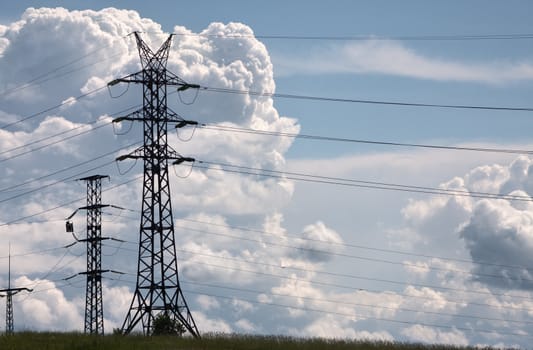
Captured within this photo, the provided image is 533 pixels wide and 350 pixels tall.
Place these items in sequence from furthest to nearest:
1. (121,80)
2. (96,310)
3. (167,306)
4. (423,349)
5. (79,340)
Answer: (96,310) < (121,80) < (167,306) < (79,340) < (423,349)

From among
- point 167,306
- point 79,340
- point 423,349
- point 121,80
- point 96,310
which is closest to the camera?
point 423,349

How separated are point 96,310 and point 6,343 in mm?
44651

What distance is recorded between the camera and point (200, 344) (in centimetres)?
4897

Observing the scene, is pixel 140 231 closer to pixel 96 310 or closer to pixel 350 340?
pixel 350 340

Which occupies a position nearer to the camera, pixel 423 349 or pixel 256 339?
pixel 423 349

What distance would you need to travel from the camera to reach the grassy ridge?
4812cm

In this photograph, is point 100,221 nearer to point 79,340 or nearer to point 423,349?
point 79,340

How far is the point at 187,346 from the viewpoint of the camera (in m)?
48.3

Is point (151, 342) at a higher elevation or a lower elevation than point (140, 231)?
lower

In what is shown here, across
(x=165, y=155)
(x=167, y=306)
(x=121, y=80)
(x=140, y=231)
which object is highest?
(x=121, y=80)

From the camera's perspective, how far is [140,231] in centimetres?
6644

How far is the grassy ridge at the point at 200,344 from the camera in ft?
158

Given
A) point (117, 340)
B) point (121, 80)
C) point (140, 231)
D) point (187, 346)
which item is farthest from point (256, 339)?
point (121, 80)

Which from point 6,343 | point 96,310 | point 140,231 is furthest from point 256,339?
point 96,310
